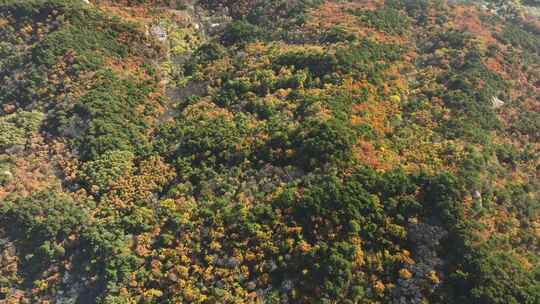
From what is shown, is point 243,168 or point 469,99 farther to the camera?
point 469,99

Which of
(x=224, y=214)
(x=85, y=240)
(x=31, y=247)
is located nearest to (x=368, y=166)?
(x=224, y=214)

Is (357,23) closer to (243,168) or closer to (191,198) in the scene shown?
(243,168)

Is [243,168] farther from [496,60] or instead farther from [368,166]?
[496,60]

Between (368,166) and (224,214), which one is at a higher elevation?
(368,166)

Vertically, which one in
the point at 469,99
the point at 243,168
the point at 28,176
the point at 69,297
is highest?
the point at 469,99

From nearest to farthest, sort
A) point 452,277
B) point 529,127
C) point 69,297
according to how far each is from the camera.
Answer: point 452,277, point 69,297, point 529,127

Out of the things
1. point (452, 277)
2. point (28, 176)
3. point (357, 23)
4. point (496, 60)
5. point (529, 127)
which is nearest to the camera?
point (452, 277)
